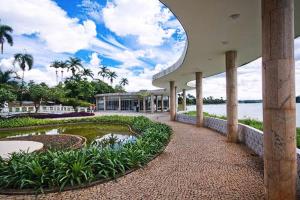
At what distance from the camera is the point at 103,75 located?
6588 centimetres

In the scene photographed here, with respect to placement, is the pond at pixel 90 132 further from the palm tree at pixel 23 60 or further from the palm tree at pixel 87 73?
the palm tree at pixel 87 73

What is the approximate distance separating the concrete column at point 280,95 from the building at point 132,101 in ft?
102

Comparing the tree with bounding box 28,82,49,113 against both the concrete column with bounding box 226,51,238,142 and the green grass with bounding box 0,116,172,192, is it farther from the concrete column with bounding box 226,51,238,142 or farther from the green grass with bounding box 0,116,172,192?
the concrete column with bounding box 226,51,238,142

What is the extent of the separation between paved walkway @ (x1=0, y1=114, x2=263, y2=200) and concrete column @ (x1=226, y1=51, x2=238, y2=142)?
2340 millimetres

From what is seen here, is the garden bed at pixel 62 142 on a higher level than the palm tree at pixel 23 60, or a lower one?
lower

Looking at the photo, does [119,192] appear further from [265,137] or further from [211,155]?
[211,155]

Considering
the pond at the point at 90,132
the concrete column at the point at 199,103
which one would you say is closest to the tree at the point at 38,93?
the pond at the point at 90,132

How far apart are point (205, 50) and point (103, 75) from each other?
58305 millimetres

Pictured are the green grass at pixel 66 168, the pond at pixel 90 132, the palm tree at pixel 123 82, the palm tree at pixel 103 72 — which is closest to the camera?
the green grass at pixel 66 168

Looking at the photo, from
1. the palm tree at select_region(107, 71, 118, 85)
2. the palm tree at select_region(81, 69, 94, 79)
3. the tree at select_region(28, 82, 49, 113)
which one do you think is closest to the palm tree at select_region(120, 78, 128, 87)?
the palm tree at select_region(107, 71, 118, 85)

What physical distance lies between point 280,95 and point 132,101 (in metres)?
37.3

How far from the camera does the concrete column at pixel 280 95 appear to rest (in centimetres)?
379

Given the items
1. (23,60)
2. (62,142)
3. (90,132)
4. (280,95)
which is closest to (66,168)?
(280,95)

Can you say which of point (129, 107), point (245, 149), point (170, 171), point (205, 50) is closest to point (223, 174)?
point (170, 171)
